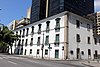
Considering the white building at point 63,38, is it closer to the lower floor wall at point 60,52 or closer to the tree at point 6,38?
the lower floor wall at point 60,52

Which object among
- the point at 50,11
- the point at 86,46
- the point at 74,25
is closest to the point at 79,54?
the point at 86,46

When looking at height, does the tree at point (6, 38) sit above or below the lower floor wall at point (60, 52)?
above

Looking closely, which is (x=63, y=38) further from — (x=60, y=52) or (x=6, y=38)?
(x=6, y=38)

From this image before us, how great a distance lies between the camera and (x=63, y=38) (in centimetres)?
3388

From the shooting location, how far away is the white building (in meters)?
34.0

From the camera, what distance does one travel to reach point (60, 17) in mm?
35844

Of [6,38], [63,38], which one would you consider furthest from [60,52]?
[6,38]

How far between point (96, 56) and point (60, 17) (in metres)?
14.1

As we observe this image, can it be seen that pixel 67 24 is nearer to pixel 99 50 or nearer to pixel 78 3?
pixel 99 50

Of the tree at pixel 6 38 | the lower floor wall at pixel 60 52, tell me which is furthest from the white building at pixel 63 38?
the tree at pixel 6 38

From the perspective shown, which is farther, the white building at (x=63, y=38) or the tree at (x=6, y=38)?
the tree at (x=6, y=38)

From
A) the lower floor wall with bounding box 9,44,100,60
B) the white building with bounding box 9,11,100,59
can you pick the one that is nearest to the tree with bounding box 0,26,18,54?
the lower floor wall with bounding box 9,44,100,60

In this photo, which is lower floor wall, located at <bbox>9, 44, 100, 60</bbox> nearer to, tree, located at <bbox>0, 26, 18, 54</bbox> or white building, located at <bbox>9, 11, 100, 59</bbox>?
white building, located at <bbox>9, 11, 100, 59</bbox>

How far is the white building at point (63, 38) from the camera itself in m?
34.0
